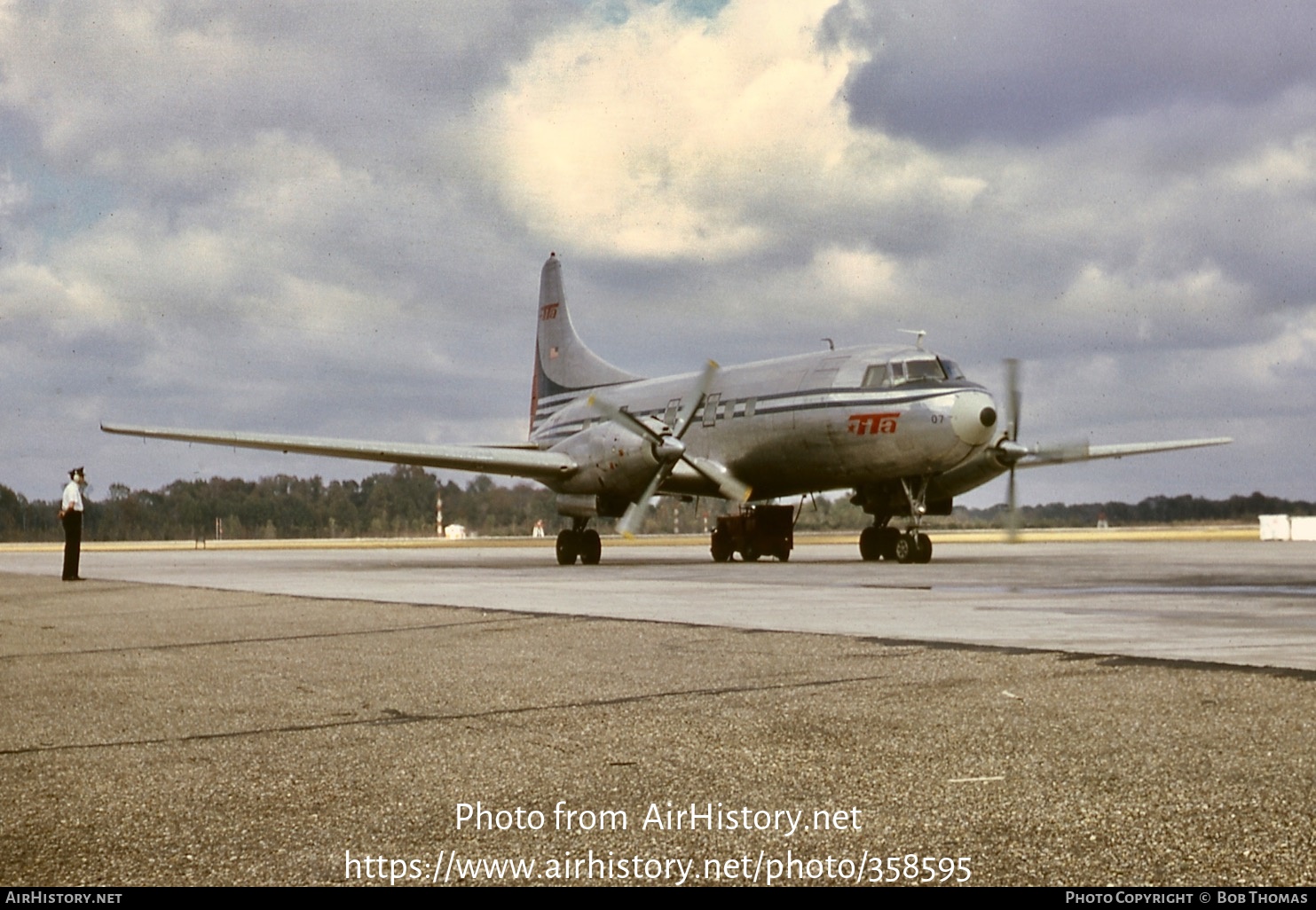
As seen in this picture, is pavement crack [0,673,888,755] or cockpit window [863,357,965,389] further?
cockpit window [863,357,965,389]

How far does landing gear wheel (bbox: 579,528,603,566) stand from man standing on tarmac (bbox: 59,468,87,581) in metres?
11.4

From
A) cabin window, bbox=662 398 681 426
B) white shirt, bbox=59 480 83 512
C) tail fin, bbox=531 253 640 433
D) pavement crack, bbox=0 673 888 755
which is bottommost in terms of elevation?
pavement crack, bbox=0 673 888 755

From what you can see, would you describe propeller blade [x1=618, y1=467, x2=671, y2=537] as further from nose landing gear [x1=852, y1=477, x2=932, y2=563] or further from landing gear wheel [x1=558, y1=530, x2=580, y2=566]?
nose landing gear [x1=852, y1=477, x2=932, y2=563]

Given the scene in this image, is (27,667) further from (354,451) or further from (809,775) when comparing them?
(354,451)

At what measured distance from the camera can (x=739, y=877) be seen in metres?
3.92

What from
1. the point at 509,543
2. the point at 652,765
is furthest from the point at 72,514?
the point at 509,543

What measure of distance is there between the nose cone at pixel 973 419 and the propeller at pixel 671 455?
5926 millimetres

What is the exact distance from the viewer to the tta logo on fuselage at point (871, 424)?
2727 centimetres

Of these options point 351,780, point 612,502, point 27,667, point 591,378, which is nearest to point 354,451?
point 612,502

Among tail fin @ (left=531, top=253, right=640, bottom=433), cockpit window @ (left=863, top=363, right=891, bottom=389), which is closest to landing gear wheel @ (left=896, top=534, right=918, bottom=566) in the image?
cockpit window @ (left=863, top=363, right=891, bottom=389)

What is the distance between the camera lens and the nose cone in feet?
87.1
